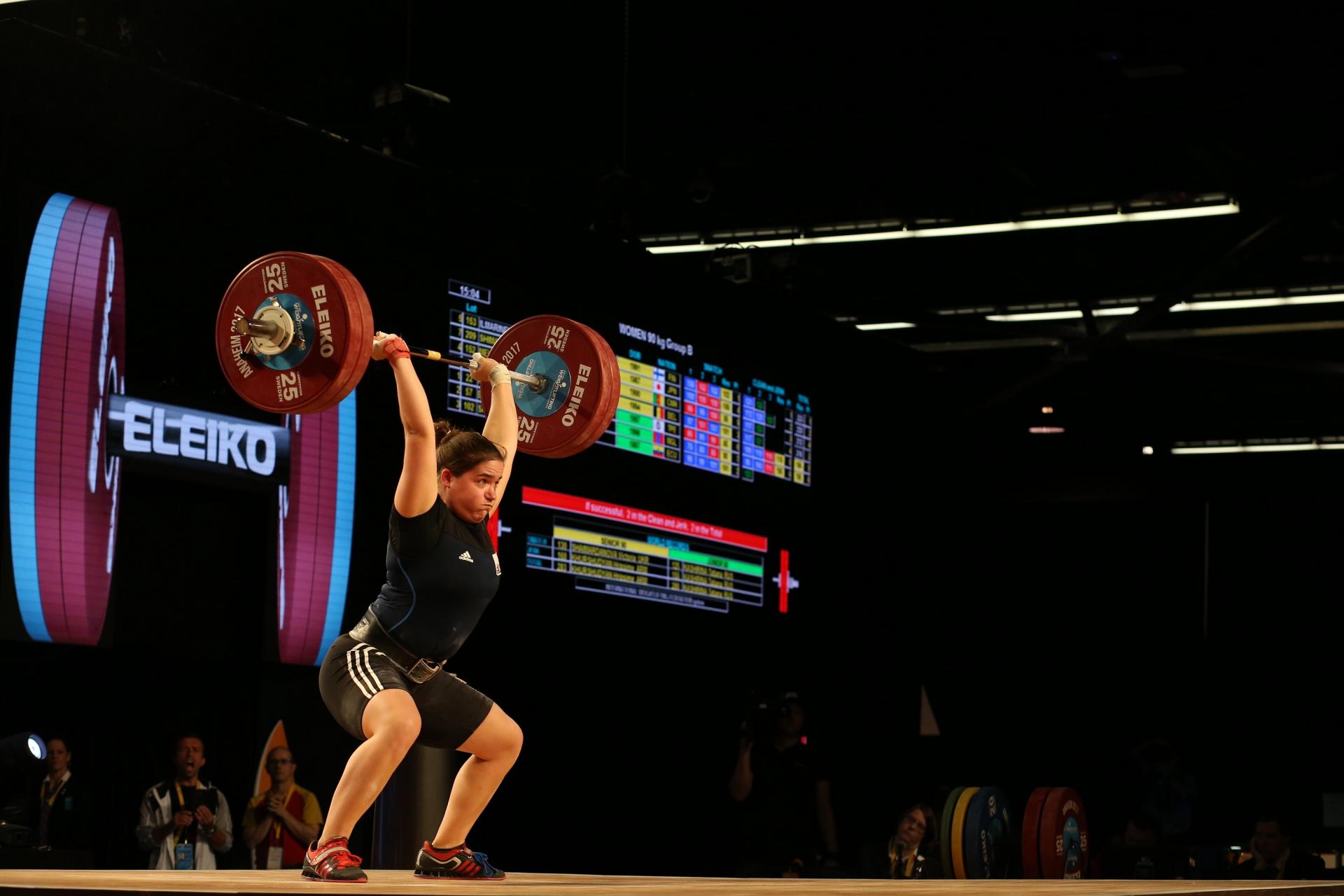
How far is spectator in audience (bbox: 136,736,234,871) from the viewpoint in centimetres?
603

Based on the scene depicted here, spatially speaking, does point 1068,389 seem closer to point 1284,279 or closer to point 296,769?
point 1284,279

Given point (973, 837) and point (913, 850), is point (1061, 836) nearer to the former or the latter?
point (973, 837)

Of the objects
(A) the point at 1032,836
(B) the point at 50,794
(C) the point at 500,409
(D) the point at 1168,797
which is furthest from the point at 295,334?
(D) the point at 1168,797

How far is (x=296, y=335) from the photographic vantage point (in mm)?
3725

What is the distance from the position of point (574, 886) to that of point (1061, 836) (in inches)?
212

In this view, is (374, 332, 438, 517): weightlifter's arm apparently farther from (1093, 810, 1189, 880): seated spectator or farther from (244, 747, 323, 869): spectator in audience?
(1093, 810, 1189, 880): seated spectator

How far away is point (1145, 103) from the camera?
7594 mm

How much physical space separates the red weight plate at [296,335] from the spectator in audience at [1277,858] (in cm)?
537

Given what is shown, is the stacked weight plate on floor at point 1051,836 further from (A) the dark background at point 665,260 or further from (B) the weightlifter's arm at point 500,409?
(B) the weightlifter's arm at point 500,409

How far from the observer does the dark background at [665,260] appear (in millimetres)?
6262

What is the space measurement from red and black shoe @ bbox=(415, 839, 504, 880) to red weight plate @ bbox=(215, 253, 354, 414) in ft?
3.28

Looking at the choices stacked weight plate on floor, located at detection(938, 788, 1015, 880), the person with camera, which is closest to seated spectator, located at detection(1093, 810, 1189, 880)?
stacked weight plate on floor, located at detection(938, 788, 1015, 880)

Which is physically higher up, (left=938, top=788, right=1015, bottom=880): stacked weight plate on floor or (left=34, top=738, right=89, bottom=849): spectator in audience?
(left=34, top=738, right=89, bottom=849): spectator in audience

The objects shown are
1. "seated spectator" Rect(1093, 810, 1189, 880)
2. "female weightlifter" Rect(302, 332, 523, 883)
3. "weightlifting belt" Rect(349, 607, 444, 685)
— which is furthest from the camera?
"seated spectator" Rect(1093, 810, 1189, 880)
